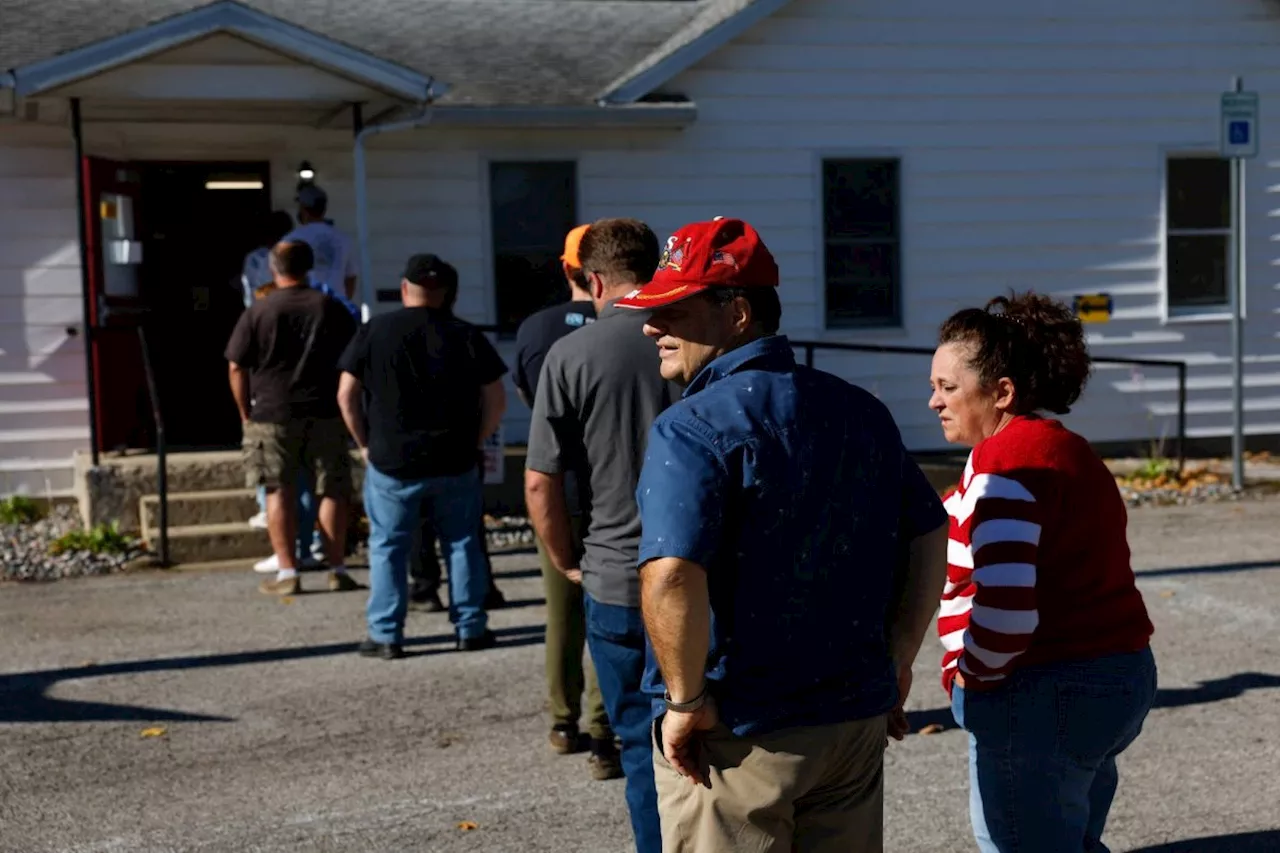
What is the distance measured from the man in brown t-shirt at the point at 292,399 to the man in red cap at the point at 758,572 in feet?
21.3

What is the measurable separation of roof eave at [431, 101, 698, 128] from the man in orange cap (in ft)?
19.4

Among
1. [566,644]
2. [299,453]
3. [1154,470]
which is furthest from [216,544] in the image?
[1154,470]

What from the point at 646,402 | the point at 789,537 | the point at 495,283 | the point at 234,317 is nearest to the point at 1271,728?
the point at 646,402

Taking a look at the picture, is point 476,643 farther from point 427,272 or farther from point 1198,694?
point 1198,694

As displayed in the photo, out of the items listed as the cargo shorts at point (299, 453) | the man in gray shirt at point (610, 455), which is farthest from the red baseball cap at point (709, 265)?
the cargo shorts at point (299, 453)

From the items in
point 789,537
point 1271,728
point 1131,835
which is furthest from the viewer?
point 1271,728

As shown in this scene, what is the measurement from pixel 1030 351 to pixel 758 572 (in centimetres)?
98

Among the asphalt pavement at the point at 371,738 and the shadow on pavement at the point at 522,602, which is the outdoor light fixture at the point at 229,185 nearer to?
the asphalt pavement at the point at 371,738

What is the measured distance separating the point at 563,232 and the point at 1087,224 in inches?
184

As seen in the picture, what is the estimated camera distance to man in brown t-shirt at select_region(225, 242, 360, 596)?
941 centimetres

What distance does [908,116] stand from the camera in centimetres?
1378

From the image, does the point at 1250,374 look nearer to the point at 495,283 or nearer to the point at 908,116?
the point at 908,116

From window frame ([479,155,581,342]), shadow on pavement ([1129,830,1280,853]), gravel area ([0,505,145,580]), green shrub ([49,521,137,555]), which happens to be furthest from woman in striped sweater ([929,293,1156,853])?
window frame ([479,155,581,342])

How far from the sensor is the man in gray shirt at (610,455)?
15.4 feet
